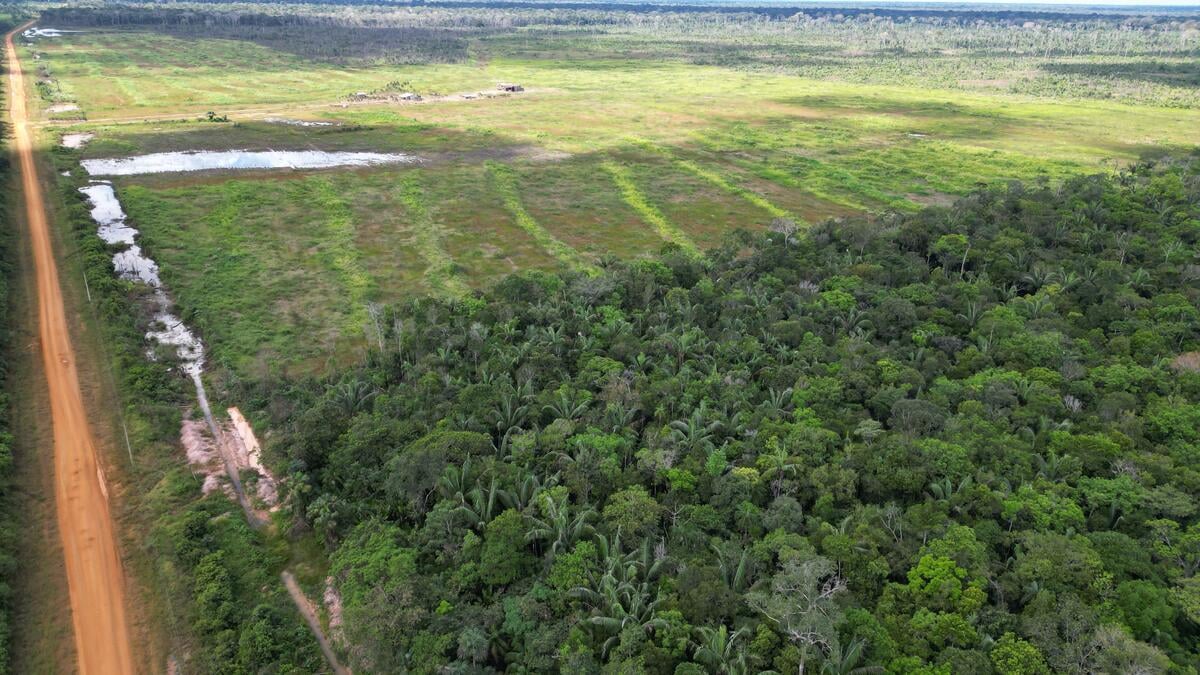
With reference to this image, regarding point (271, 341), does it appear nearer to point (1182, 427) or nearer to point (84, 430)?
point (84, 430)

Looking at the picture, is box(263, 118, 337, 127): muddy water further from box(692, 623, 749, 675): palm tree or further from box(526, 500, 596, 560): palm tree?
box(692, 623, 749, 675): palm tree

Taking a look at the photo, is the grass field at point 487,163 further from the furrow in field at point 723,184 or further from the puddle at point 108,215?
the puddle at point 108,215

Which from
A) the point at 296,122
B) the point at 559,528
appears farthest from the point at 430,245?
the point at 296,122

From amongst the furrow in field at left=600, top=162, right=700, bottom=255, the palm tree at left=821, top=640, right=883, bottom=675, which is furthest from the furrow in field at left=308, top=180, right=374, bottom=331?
the palm tree at left=821, top=640, right=883, bottom=675

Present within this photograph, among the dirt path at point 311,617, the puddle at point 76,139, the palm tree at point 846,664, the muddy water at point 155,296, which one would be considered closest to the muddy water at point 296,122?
the puddle at point 76,139

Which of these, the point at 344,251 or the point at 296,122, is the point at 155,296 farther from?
the point at 296,122
